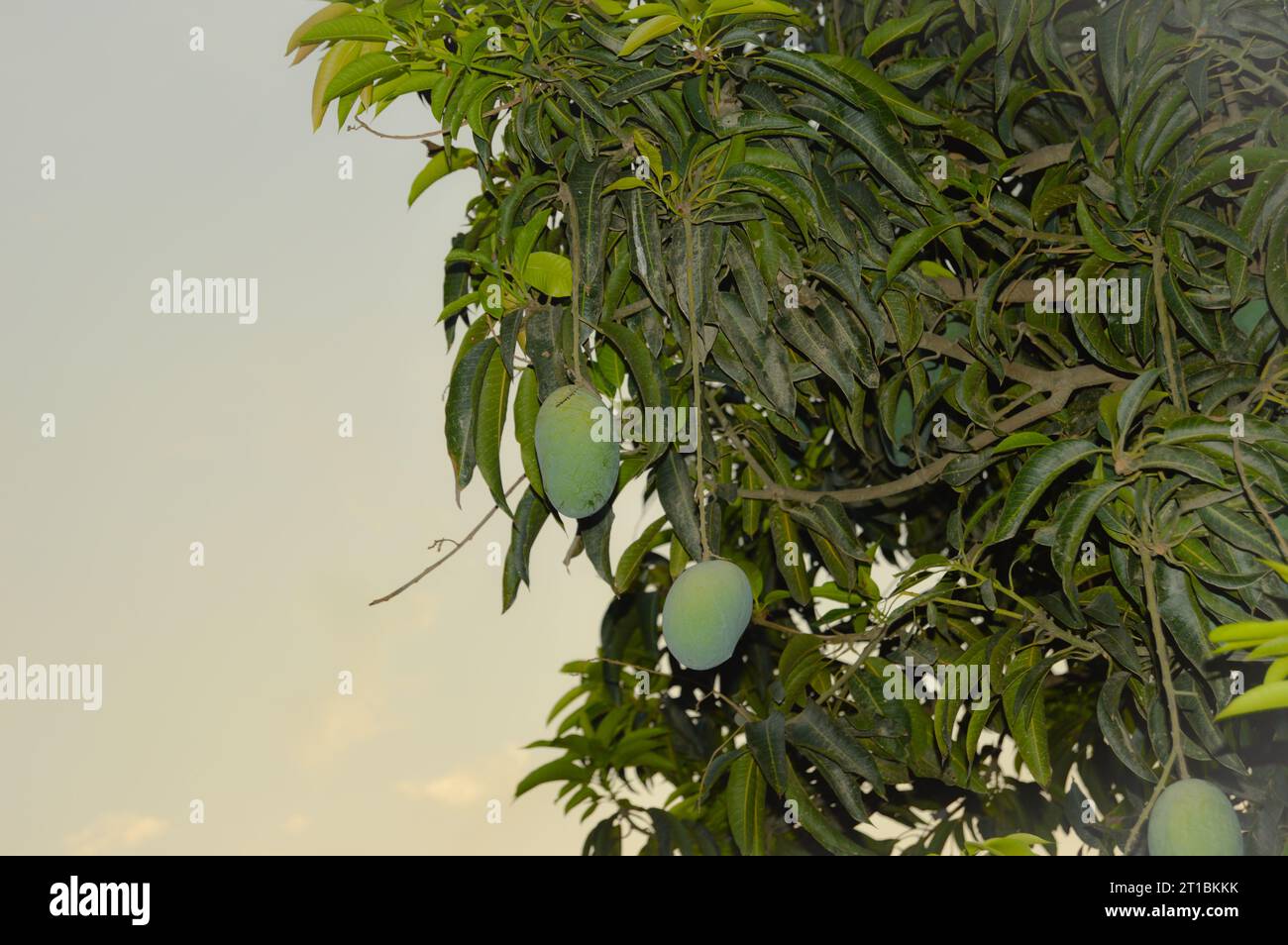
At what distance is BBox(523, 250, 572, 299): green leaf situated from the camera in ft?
5.94

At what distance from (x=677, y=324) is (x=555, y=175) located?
28cm

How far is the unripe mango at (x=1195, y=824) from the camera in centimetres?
147

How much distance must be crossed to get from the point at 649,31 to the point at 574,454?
0.55 metres

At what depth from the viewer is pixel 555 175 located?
1.82 metres

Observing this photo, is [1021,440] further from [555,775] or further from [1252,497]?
[555,775]

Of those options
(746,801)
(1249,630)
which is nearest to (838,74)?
(1249,630)

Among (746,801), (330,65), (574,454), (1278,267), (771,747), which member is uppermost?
(330,65)

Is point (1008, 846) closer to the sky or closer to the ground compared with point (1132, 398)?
closer to the ground

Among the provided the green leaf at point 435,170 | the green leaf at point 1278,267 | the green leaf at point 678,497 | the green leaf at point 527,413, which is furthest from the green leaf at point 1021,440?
the green leaf at point 435,170

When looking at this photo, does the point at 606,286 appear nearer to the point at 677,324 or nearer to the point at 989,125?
the point at 677,324

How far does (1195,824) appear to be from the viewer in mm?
1470

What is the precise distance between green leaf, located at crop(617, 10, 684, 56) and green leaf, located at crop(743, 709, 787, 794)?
110 centimetres

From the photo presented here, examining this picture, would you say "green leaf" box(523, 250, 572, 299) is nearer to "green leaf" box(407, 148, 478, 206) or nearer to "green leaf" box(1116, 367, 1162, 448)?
"green leaf" box(407, 148, 478, 206)

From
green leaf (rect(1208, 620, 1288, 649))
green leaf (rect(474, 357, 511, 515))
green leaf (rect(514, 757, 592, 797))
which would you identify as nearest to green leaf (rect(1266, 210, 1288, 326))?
green leaf (rect(1208, 620, 1288, 649))
